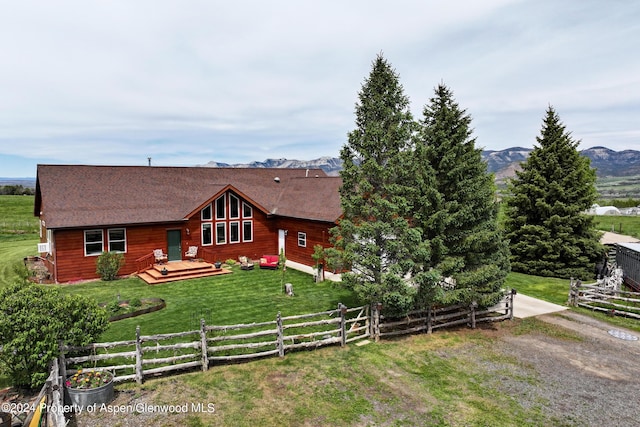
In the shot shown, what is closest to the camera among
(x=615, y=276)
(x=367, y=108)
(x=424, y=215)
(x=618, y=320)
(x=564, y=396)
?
(x=564, y=396)

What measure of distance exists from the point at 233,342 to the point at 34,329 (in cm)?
538

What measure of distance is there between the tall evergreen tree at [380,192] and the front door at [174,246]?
44.3ft

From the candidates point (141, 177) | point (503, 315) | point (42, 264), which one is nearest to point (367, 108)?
point (503, 315)

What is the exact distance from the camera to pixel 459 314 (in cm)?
1424

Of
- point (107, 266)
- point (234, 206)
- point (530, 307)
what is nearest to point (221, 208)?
point (234, 206)

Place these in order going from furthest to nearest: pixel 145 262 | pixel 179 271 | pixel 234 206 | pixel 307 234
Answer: pixel 234 206 → pixel 307 234 → pixel 145 262 → pixel 179 271

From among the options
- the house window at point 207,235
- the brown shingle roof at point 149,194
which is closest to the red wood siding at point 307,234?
the brown shingle roof at point 149,194

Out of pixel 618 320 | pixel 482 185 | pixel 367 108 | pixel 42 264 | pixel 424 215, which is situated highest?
pixel 367 108

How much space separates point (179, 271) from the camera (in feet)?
68.9

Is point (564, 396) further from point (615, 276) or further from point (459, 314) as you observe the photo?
point (615, 276)

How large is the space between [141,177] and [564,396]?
23988 millimetres

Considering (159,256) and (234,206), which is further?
(234,206)

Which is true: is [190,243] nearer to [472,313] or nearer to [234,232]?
[234,232]

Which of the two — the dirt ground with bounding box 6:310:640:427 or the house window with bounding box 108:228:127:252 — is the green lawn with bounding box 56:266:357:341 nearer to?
the house window with bounding box 108:228:127:252
